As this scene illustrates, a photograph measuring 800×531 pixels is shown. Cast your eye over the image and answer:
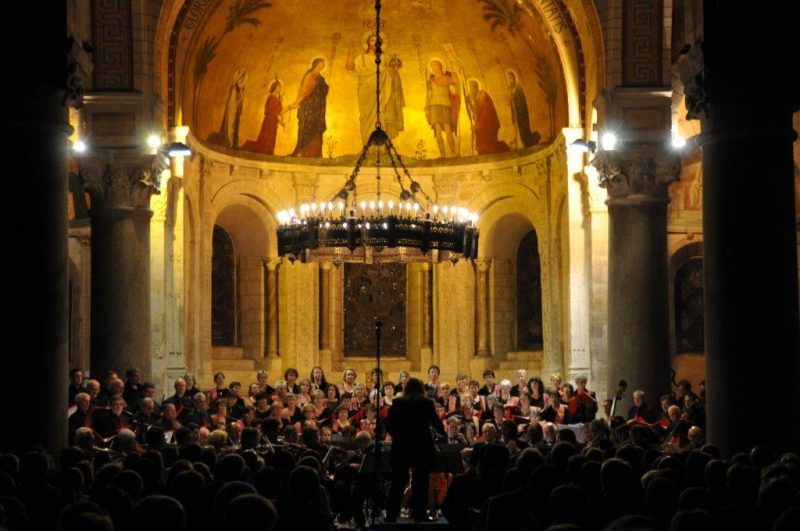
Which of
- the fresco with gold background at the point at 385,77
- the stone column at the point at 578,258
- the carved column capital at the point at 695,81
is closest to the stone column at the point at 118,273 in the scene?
the fresco with gold background at the point at 385,77

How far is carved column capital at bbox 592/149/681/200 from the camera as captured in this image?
2002 centimetres

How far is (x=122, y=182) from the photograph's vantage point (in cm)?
2000

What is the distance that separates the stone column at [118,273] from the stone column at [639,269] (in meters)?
6.94

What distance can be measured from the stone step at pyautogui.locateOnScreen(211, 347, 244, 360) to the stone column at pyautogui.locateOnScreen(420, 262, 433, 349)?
380cm

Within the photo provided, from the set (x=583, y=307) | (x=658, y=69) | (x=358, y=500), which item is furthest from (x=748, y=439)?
(x=583, y=307)

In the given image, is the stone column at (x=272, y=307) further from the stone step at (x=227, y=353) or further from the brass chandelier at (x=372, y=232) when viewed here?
the brass chandelier at (x=372, y=232)

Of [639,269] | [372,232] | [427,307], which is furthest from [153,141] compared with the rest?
[427,307]

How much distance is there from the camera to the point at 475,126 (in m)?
27.6

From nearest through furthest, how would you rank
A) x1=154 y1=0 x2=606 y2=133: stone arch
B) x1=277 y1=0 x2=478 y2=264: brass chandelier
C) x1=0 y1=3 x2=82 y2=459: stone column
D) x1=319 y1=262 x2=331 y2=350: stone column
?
x1=0 y1=3 x2=82 y2=459: stone column
x1=277 y1=0 x2=478 y2=264: brass chandelier
x1=154 y1=0 x2=606 y2=133: stone arch
x1=319 y1=262 x2=331 y2=350: stone column

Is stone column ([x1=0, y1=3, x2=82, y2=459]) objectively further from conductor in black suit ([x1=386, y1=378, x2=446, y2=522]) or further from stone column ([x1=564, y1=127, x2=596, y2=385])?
stone column ([x1=564, y1=127, x2=596, y2=385])

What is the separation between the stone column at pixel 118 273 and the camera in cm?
1981

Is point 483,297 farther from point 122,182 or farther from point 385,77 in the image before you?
point 122,182

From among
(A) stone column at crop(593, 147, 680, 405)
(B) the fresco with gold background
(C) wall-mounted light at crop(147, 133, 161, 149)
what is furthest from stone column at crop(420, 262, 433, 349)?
(C) wall-mounted light at crop(147, 133, 161, 149)

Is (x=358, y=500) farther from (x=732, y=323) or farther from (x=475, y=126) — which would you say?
(x=475, y=126)
